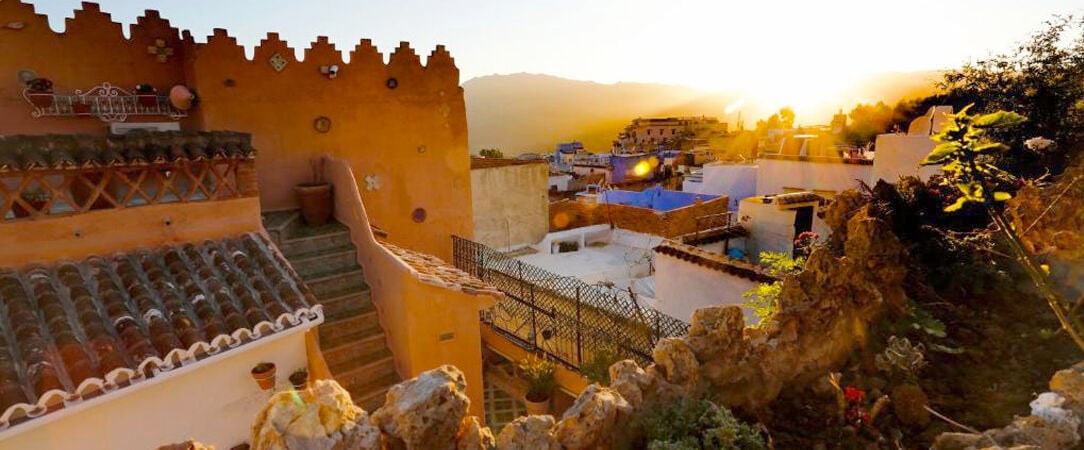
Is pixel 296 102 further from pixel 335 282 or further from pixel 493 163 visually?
pixel 493 163

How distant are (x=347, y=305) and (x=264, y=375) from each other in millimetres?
2516

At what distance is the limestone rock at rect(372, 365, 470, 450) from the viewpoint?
2.83 m

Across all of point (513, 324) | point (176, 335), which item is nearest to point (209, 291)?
point (176, 335)

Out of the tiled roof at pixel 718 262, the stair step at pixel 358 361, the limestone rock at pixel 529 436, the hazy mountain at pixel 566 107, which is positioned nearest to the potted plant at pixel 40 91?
the stair step at pixel 358 361

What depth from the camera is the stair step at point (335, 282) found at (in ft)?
26.3

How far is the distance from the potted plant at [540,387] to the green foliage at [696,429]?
191 inches

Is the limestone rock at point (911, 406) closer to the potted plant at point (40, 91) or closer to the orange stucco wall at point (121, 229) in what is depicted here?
the orange stucco wall at point (121, 229)

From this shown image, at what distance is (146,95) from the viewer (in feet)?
27.2

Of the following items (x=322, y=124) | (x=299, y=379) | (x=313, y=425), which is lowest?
(x=299, y=379)

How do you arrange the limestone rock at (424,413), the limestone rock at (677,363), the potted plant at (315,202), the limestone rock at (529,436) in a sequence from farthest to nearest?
the potted plant at (315,202) < the limestone rock at (677,363) < the limestone rock at (529,436) < the limestone rock at (424,413)

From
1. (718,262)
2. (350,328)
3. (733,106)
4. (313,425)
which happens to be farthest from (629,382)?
(733,106)

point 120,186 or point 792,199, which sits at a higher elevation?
point 120,186

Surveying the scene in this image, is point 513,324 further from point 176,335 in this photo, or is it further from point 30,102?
point 30,102

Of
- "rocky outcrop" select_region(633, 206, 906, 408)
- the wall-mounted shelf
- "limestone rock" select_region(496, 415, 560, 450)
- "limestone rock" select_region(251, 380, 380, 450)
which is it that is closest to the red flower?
"rocky outcrop" select_region(633, 206, 906, 408)
